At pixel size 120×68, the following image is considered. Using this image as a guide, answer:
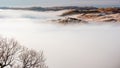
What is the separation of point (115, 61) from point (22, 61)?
62.9m

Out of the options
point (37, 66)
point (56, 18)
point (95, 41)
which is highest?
point (37, 66)

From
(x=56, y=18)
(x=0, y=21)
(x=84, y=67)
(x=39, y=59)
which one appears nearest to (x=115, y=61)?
(x=84, y=67)

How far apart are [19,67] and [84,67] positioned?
59815 mm

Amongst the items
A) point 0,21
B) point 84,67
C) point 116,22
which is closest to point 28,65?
point 84,67

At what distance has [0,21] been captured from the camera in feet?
520

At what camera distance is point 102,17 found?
17800cm

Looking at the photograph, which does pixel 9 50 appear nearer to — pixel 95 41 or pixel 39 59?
pixel 39 59

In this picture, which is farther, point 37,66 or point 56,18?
point 56,18

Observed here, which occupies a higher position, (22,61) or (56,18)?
(22,61)

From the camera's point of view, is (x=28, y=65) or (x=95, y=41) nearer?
(x=28, y=65)

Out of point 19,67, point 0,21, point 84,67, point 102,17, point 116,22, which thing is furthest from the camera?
point 116,22

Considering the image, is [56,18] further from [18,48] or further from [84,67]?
[18,48]

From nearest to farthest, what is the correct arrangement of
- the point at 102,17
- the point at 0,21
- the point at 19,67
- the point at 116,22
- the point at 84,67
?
1. the point at 19,67
2. the point at 84,67
3. the point at 0,21
4. the point at 102,17
5. the point at 116,22

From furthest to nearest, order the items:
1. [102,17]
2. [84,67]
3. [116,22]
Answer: [116,22] < [102,17] < [84,67]
